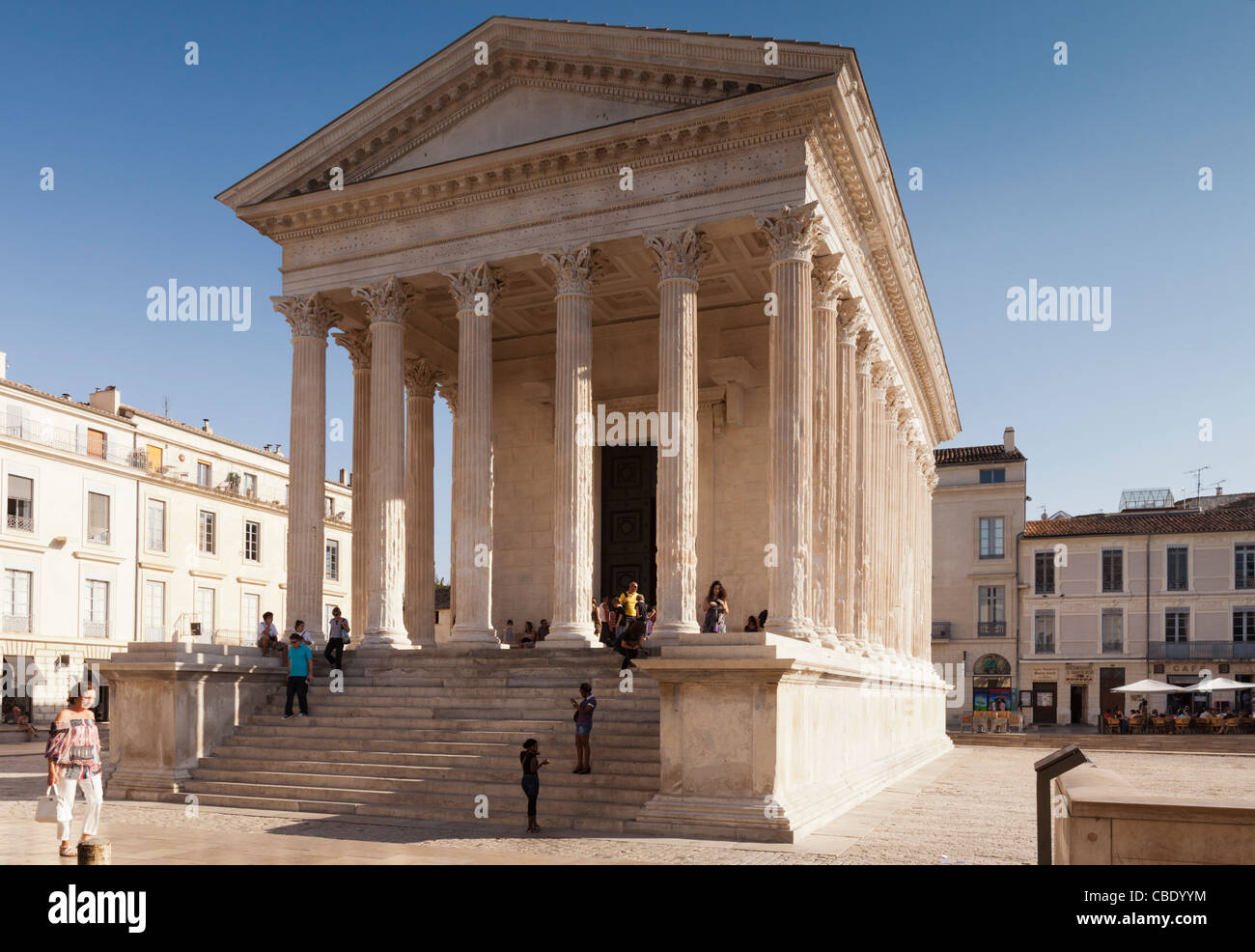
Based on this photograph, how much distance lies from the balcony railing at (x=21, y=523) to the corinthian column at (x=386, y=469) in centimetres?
2359

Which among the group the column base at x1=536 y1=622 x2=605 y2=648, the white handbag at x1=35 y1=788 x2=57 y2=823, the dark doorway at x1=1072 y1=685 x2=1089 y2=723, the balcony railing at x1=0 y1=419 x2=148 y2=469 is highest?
the balcony railing at x1=0 y1=419 x2=148 y2=469

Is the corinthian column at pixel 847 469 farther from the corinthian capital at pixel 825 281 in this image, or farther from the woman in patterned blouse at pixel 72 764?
the woman in patterned blouse at pixel 72 764

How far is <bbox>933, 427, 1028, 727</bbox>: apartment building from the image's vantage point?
57.0m

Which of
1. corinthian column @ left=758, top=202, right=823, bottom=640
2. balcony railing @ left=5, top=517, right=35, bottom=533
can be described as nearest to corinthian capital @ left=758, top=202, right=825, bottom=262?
corinthian column @ left=758, top=202, right=823, bottom=640

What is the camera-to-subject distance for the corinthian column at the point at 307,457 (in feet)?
74.4

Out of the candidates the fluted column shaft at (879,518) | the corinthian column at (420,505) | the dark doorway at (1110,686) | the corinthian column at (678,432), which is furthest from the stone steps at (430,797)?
the dark doorway at (1110,686)

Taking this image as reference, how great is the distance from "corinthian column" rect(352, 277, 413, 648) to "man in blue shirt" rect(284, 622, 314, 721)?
2031mm

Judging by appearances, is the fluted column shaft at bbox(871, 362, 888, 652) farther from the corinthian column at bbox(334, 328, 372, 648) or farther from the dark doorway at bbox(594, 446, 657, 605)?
the corinthian column at bbox(334, 328, 372, 648)

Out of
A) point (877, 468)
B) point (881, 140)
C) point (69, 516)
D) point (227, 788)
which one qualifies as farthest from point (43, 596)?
point (881, 140)

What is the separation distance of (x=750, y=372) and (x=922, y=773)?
31.6 ft

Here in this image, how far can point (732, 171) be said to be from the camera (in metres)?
20.1

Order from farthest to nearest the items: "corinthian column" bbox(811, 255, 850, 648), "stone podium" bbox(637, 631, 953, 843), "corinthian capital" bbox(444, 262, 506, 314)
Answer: "corinthian capital" bbox(444, 262, 506, 314) → "corinthian column" bbox(811, 255, 850, 648) → "stone podium" bbox(637, 631, 953, 843)

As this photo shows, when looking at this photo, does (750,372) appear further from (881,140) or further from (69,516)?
(69,516)

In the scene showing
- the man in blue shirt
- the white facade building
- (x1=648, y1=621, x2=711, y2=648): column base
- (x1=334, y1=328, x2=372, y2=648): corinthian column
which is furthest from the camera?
the white facade building
